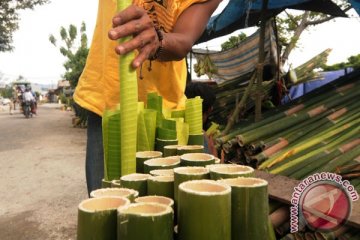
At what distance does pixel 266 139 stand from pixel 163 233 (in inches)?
97.6

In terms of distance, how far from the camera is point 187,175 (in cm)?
84

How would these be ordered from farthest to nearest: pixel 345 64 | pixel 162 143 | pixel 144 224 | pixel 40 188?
1. pixel 345 64
2. pixel 40 188
3. pixel 162 143
4. pixel 144 224

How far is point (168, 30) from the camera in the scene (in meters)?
1.45

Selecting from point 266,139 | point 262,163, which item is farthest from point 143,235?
point 266,139

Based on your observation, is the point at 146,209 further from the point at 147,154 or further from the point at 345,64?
the point at 345,64

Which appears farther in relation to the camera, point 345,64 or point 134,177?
point 345,64

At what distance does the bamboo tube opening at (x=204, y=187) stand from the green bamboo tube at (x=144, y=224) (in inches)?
2.6

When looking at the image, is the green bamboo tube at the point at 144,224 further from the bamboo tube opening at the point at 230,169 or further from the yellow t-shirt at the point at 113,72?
the yellow t-shirt at the point at 113,72

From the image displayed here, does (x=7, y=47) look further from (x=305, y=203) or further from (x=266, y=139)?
(x=305, y=203)

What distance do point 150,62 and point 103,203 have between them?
66 centimetres

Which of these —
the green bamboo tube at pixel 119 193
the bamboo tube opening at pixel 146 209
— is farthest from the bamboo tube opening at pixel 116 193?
the bamboo tube opening at pixel 146 209

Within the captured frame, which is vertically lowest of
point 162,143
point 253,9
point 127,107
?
point 162,143

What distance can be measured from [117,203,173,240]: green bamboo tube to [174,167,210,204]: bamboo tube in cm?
13

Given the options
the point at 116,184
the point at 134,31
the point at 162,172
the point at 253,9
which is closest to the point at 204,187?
the point at 162,172
